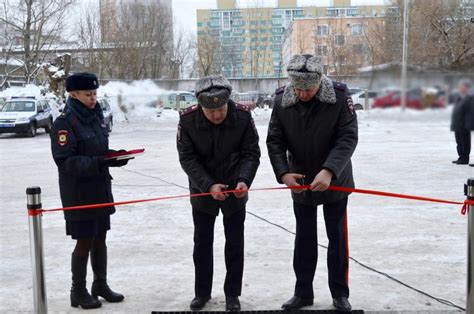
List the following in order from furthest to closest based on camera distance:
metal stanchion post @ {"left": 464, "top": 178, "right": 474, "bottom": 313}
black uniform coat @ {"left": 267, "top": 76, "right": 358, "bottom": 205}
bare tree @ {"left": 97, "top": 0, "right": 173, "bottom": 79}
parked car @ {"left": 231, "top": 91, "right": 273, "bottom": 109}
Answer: parked car @ {"left": 231, "top": 91, "right": 273, "bottom": 109} < bare tree @ {"left": 97, "top": 0, "right": 173, "bottom": 79} < black uniform coat @ {"left": 267, "top": 76, "right": 358, "bottom": 205} < metal stanchion post @ {"left": 464, "top": 178, "right": 474, "bottom": 313}

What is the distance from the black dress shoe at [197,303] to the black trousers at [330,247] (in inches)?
28.9

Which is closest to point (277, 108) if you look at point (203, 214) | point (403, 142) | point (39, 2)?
point (203, 214)

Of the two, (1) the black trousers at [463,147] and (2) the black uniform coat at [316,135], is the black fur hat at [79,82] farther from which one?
(1) the black trousers at [463,147]

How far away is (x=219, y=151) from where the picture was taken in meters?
3.93

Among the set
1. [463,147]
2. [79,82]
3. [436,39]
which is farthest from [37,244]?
[463,147]

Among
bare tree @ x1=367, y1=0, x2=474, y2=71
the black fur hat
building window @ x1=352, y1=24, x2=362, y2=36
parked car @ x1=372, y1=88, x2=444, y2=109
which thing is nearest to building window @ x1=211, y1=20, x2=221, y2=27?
building window @ x1=352, y1=24, x2=362, y2=36

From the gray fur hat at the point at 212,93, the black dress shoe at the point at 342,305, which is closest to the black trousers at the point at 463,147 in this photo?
the black dress shoe at the point at 342,305

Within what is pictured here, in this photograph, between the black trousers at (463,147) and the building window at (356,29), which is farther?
the black trousers at (463,147)

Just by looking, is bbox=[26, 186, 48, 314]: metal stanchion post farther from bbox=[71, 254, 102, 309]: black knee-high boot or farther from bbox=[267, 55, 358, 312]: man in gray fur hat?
bbox=[267, 55, 358, 312]: man in gray fur hat

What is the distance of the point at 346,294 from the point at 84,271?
80.6 inches

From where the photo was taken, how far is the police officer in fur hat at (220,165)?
12.6ft

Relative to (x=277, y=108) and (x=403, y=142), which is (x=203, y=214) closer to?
(x=277, y=108)

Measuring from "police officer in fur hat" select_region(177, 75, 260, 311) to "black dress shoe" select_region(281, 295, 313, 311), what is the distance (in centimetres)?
38

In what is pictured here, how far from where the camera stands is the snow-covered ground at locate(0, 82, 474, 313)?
4.28 m
